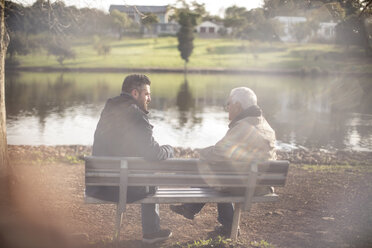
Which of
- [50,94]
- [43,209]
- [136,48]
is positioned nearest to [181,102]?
[50,94]

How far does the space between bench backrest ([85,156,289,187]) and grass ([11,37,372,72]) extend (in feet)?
205

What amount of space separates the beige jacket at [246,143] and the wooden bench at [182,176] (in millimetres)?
123

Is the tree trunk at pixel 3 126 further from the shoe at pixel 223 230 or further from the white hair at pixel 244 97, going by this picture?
the white hair at pixel 244 97

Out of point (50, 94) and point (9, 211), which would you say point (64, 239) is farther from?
point (50, 94)

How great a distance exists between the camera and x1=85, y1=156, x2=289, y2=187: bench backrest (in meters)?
4.09

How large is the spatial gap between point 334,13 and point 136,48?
270 ft

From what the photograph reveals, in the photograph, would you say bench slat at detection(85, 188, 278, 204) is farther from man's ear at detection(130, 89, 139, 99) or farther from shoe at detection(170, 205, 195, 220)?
man's ear at detection(130, 89, 139, 99)

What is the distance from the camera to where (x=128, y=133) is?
13.8 ft

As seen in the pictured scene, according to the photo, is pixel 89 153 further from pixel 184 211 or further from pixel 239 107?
pixel 239 107

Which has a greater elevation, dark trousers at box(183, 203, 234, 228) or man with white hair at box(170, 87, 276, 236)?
man with white hair at box(170, 87, 276, 236)

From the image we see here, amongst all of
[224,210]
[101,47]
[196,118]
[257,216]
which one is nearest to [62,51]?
[101,47]

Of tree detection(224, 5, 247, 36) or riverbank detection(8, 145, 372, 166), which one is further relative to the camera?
tree detection(224, 5, 247, 36)

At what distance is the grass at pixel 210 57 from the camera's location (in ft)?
236

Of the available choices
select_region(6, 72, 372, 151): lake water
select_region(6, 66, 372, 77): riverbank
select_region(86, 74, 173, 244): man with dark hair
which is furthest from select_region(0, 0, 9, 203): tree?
select_region(6, 66, 372, 77): riverbank
